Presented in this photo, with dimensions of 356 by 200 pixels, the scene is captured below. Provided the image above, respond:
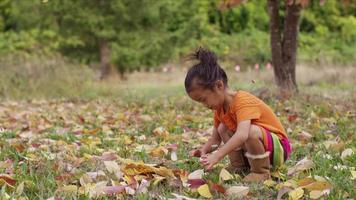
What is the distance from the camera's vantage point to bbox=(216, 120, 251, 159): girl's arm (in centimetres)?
331

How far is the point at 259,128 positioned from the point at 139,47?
16.9 meters

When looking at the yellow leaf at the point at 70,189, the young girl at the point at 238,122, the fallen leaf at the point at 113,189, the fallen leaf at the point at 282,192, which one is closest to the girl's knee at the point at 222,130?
the young girl at the point at 238,122

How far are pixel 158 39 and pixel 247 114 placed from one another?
1667cm

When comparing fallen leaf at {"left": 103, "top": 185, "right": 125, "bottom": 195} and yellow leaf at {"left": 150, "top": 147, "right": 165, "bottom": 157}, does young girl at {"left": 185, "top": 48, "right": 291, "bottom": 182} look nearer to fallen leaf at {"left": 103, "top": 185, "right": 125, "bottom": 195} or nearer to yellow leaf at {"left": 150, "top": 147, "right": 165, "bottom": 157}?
fallen leaf at {"left": 103, "top": 185, "right": 125, "bottom": 195}

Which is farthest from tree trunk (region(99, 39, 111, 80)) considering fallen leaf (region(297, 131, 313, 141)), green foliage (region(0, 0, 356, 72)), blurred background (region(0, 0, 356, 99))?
fallen leaf (region(297, 131, 313, 141))

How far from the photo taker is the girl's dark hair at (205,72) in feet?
11.1

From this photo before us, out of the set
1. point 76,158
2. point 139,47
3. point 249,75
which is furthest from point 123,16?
point 76,158

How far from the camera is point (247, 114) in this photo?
3428 millimetres

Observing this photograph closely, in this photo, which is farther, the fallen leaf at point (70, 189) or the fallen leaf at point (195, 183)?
the fallen leaf at point (195, 183)

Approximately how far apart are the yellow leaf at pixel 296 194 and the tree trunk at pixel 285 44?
6322 millimetres

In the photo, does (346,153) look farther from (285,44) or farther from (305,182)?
(285,44)

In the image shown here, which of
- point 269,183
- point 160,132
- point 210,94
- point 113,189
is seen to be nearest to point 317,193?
point 269,183

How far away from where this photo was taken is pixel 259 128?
3449mm

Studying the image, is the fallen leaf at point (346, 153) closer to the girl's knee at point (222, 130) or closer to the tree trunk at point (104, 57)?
the girl's knee at point (222, 130)
